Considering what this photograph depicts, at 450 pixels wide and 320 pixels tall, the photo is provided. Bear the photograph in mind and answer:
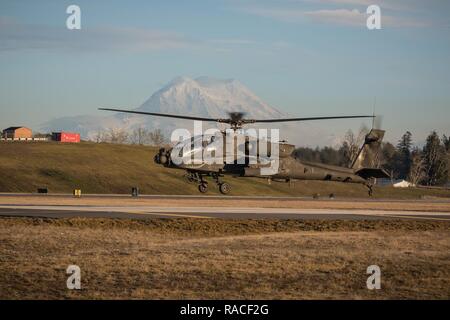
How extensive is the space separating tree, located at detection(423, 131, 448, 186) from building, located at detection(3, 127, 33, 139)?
324 feet

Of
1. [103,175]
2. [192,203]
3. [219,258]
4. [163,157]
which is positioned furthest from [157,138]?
[219,258]

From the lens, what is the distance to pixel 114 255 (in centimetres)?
2212

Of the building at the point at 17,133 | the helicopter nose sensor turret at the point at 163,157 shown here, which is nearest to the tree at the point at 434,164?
the building at the point at 17,133

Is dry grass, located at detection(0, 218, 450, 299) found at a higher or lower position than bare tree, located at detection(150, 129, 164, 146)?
lower

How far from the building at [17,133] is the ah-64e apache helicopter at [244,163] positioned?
386 ft

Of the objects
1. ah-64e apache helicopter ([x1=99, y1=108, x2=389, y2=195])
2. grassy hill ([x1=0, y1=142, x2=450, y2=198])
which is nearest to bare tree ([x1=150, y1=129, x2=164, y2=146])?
grassy hill ([x1=0, y1=142, x2=450, y2=198])

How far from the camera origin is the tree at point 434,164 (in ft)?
546

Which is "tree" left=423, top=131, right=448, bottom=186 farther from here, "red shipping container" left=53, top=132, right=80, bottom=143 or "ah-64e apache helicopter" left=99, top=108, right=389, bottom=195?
"ah-64e apache helicopter" left=99, top=108, right=389, bottom=195

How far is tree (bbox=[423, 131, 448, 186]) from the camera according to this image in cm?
16638

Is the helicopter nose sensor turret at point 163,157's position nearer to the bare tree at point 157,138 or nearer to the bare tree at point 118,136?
the bare tree at point 118,136

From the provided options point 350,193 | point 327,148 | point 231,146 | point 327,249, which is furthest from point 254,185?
point 327,249

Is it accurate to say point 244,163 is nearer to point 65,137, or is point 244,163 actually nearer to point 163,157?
point 163,157

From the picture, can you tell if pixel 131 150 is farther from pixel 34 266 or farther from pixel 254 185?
pixel 34 266
